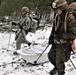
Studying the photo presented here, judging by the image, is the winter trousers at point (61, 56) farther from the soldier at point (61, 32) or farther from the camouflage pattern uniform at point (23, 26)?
the camouflage pattern uniform at point (23, 26)

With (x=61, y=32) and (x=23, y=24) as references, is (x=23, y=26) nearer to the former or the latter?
(x=23, y=24)

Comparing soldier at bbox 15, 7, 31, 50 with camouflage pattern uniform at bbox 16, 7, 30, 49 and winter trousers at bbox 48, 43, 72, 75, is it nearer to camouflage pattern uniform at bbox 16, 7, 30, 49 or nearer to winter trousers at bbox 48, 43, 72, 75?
camouflage pattern uniform at bbox 16, 7, 30, 49

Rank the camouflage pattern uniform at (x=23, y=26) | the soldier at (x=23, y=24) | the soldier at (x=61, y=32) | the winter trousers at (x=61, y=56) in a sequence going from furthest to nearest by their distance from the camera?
1. the camouflage pattern uniform at (x=23, y=26)
2. the soldier at (x=23, y=24)
3. the winter trousers at (x=61, y=56)
4. the soldier at (x=61, y=32)

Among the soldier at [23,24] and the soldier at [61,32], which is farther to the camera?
the soldier at [23,24]

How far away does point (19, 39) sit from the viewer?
941 cm

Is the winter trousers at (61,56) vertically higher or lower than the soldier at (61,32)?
lower

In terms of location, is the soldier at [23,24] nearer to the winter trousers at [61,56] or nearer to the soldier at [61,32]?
the soldier at [61,32]

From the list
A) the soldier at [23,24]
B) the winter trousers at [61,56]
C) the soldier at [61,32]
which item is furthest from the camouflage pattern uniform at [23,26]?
the winter trousers at [61,56]

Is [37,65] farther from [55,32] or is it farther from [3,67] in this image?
[55,32]

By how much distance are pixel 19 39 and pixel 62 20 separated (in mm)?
4035

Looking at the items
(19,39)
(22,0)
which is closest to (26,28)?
(19,39)

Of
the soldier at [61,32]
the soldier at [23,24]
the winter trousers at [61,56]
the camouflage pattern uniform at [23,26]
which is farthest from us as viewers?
the camouflage pattern uniform at [23,26]

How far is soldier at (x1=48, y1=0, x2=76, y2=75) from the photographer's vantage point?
5504 mm

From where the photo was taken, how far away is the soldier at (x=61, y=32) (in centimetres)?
550
